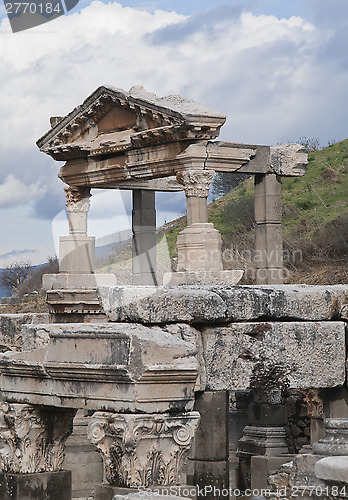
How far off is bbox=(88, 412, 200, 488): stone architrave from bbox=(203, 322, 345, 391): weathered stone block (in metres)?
0.54

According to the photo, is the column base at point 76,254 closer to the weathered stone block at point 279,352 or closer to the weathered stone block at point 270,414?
the weathered stone block at point 270,414

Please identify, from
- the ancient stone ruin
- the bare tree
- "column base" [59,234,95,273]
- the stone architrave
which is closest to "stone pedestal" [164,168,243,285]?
"column base" [59,234,95,273]

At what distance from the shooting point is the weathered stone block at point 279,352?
548 centimetres

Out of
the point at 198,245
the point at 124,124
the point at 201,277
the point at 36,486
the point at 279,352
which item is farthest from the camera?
the point at 124,124

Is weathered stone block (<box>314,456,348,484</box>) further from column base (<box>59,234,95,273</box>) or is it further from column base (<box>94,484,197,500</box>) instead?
column base (<box>59,234,95,273</box>)

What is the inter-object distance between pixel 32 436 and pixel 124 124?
42.0ft

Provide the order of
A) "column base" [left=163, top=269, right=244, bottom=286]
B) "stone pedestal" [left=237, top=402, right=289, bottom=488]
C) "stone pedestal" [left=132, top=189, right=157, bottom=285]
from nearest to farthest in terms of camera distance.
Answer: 1. "stone pedestal" [left=237, top=402, right=289, bottom=488]
2. "column base" [left=163, top=269, right=244, bottom=286]
3. "stone pedestal" [left=132, top=189, right=157, bottom=285]

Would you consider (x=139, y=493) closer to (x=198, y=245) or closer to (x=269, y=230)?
(x=198, y=245)

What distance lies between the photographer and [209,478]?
27.2 feet

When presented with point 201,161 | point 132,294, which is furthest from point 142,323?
point 201,161

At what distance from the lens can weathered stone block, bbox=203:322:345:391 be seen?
548 centimetres

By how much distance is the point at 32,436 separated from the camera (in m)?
5.75

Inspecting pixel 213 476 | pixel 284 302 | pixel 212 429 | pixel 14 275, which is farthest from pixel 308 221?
pixel 284 302

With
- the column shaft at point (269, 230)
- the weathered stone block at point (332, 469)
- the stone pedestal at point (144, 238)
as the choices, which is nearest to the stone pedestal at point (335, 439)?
the weathered stone block at point (332, 469)
